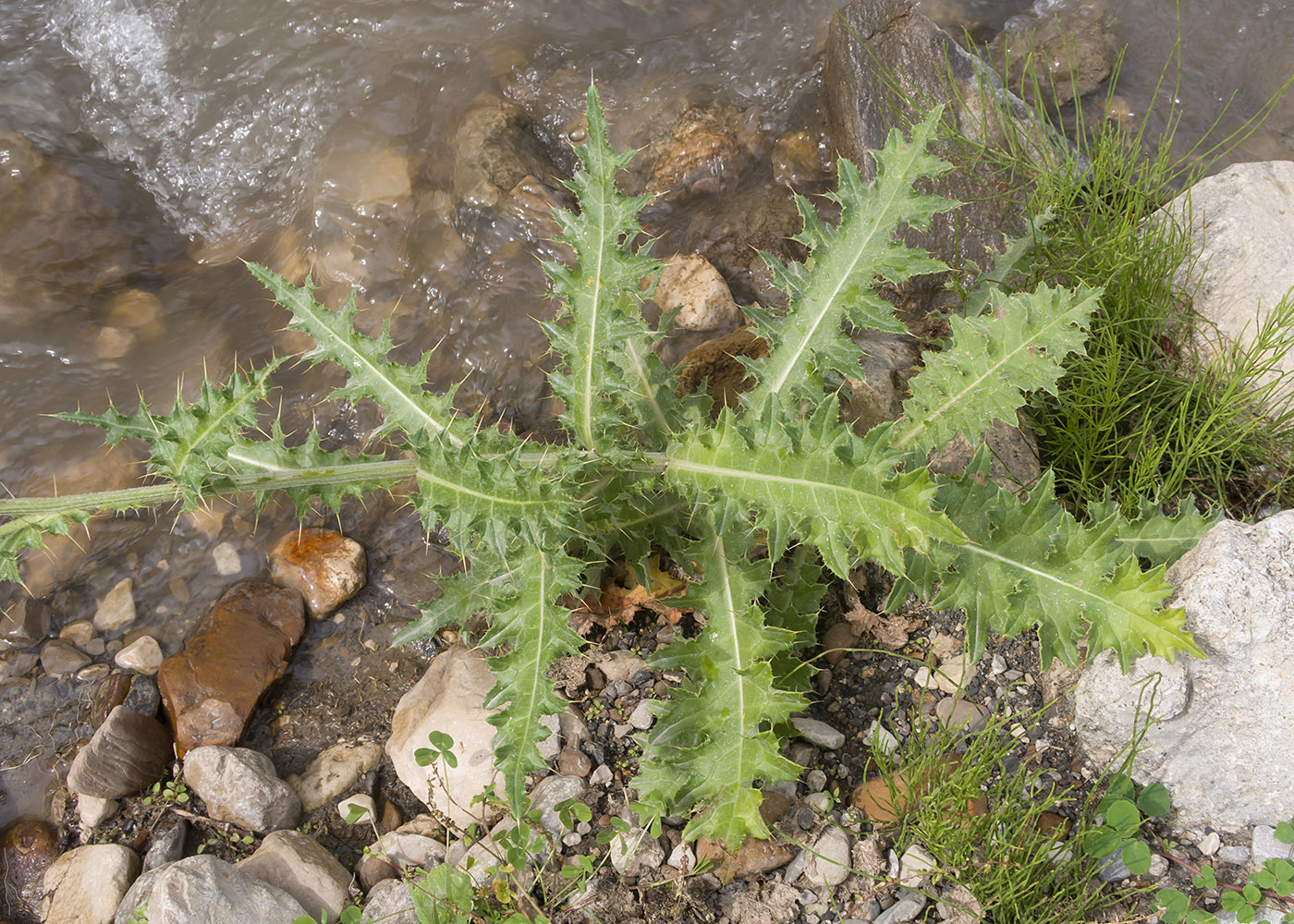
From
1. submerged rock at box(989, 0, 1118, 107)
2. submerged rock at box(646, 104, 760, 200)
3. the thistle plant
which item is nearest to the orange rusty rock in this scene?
the thistle plant

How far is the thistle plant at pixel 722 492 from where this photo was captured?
6.53 ft

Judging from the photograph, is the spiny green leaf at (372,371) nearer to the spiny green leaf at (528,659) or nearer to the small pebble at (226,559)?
the spiny green leaf at (528,659)

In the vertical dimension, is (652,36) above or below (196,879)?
above

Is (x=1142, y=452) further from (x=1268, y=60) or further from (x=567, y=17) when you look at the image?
(x=567, y=17)

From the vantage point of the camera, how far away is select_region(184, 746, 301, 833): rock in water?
2689 millimetres

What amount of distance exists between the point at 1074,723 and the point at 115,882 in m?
2.90

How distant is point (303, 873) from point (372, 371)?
149 cm

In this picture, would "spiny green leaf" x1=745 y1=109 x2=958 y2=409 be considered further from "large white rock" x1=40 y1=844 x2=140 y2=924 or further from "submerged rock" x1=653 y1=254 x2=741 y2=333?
"large white rock" x1=40 y1=844 x2=140 y2=924

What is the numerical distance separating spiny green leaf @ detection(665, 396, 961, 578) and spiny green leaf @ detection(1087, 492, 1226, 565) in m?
0.68

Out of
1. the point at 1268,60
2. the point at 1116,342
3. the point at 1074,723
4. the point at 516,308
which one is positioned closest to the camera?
the point at 1074,723

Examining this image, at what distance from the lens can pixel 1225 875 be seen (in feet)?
7.22

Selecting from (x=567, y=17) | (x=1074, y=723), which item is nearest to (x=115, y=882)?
(x=1074, y=723)

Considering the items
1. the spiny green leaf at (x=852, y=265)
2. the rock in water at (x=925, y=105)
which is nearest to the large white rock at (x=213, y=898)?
the spiny green leaf at (x=852, y=265)

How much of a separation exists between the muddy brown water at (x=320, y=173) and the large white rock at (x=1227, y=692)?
2.41 m
